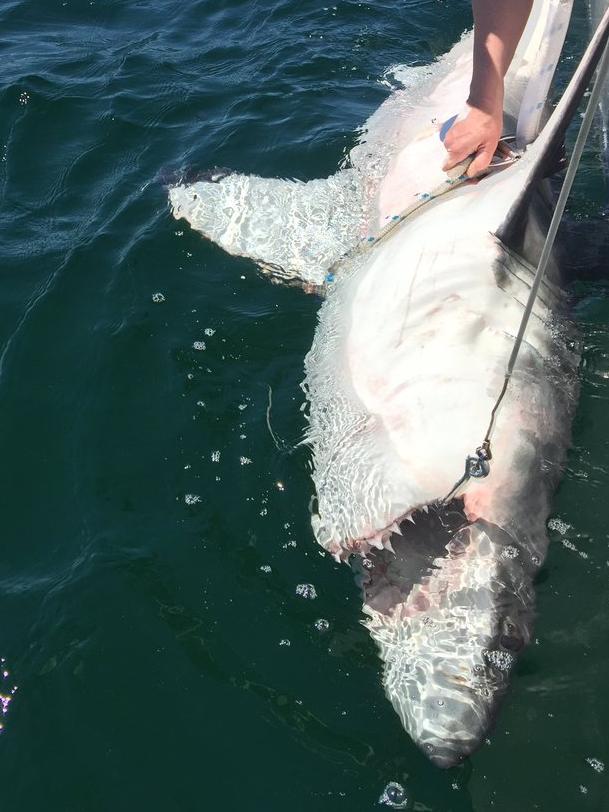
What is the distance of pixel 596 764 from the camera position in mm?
3180

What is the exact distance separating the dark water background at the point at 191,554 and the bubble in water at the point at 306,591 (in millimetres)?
38

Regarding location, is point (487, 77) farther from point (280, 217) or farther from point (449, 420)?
point (280, 217)

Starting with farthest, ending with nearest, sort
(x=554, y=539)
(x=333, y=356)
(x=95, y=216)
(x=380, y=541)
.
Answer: (x=95, y=216)
(x=333, y=356)
(x=554, y=539)
(x=380, y=541)

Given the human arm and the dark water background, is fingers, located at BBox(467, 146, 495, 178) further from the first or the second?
the dark water background

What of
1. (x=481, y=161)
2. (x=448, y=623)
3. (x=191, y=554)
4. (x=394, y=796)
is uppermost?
(x=481, y=161)

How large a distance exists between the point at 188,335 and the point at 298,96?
435cm

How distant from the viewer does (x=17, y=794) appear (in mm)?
3123

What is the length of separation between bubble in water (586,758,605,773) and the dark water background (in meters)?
0.03

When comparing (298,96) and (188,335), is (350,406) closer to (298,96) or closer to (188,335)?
(188,335)

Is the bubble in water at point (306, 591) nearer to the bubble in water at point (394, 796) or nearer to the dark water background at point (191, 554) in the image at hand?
the dark water background at point (191, 554)

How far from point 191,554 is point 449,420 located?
58.7 inches

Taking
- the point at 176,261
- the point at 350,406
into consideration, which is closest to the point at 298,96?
the point at 176,261

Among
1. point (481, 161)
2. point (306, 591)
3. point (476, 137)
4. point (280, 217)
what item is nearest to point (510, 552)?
point (306, 591)

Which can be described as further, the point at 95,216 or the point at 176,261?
the point at 95,216
